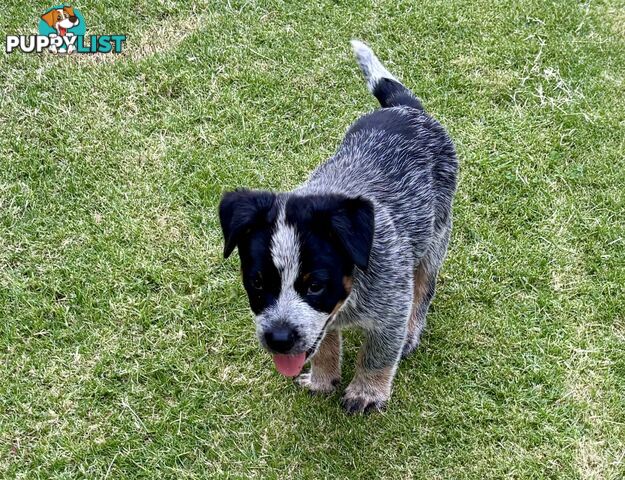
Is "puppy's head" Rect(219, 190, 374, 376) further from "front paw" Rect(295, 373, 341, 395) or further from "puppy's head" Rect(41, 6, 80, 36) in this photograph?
"puppy's head" Rect(41, 6, 80, 36)

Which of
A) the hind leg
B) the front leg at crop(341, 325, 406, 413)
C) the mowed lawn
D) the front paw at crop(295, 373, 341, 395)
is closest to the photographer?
the front leg at crop(341, 325, 406, 413)

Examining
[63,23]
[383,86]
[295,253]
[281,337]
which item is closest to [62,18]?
[63,23]

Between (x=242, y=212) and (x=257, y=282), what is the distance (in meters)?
0.34

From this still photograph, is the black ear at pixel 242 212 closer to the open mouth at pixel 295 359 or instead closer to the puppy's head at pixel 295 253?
the puppy's head at pixel 295 253

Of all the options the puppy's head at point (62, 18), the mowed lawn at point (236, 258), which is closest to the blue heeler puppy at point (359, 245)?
the mowed lawn at point (236, 258)

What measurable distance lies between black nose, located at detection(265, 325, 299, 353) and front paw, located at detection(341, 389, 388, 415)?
2.97 ft

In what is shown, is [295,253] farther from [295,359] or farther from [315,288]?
[295,359]

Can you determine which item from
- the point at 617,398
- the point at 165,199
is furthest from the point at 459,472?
the point at 165,199

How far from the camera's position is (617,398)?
4152mm

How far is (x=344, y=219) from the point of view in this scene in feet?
10.5

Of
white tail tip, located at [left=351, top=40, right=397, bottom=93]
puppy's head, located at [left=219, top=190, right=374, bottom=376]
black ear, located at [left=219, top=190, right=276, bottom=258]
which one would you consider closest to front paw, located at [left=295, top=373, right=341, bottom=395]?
puppy's head, located at [left=219, top=190, right=374, bottom=376]

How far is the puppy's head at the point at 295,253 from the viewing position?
3.20 metres

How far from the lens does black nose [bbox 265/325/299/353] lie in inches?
129

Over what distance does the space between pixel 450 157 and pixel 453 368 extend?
1.32m
